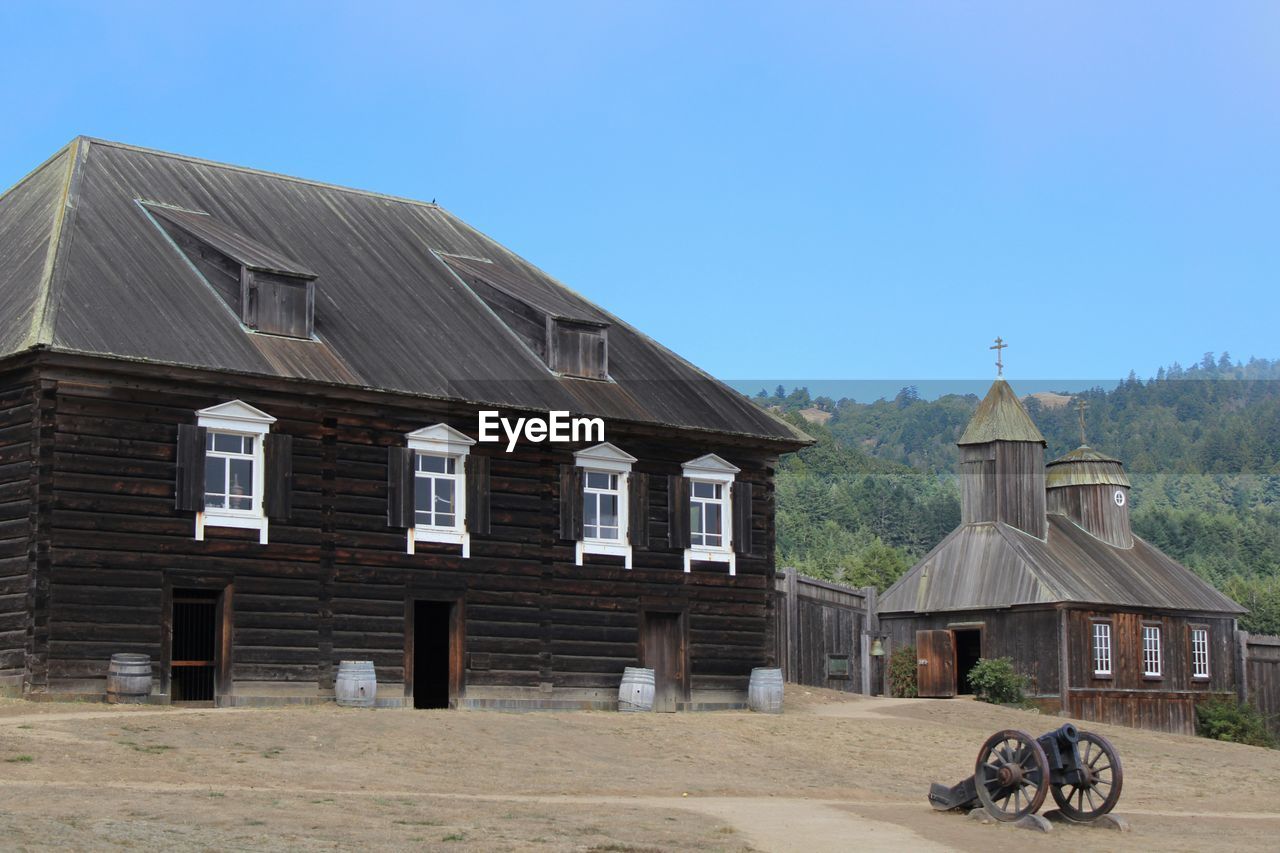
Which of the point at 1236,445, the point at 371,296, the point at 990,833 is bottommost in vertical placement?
the point at 990,833

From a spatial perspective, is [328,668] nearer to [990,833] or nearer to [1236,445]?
[990,833]

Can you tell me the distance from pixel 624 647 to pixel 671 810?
13783mm

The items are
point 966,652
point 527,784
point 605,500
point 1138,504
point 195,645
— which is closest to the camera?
point 527,784

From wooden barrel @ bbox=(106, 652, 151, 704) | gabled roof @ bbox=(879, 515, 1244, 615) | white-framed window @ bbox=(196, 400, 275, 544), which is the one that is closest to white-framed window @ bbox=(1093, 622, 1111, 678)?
gabled roof @ bbox=(879, 515, 1244, 615)

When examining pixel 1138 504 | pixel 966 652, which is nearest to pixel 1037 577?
pixel 966 652

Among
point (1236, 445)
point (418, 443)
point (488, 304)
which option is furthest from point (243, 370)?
point (1236, 445)

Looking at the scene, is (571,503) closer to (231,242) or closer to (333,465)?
(333,465)

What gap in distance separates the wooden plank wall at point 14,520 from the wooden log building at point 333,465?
5 centimetres

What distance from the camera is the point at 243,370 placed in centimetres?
2919

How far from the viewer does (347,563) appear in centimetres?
3083

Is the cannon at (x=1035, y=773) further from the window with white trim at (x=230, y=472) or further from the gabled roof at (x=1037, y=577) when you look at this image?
the gabled roof at (x=1037, y=577)

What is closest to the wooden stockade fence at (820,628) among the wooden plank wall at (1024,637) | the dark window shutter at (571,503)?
the wooden plank wall at (1024,637)

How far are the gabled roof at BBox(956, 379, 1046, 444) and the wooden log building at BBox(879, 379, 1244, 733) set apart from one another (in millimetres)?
41

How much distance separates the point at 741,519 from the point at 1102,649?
15344 millimetres
